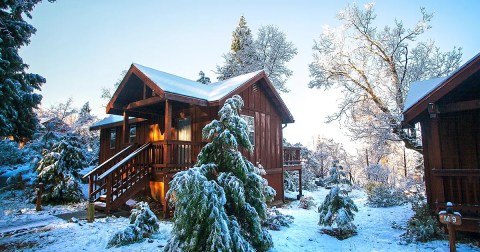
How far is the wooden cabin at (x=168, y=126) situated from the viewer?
953 cm

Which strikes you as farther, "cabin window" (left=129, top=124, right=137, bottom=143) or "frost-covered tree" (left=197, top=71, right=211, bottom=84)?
"frost-covered tree" (left=197, top=71, right=211, bottom=84)

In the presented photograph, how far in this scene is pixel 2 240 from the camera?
6891 millimetres

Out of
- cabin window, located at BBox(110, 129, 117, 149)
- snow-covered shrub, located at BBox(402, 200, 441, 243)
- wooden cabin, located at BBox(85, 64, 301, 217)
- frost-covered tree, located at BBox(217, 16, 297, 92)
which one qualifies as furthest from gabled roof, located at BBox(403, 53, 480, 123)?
frost-covered tree, located at BBox(217, 16, 297, 92)

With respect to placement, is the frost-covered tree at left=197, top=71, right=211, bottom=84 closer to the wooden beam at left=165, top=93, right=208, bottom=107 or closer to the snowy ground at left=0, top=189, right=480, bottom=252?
the wooden beam at left=165, top=93, right=208, bottom=107

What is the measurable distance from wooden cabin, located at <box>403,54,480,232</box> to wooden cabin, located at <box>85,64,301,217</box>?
6.45 meters

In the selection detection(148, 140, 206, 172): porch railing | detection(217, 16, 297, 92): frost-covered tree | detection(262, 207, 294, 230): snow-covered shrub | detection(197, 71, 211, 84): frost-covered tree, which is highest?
detection(217, 16, 297, 92): frost-covered tree

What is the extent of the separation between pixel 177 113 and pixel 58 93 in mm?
19154

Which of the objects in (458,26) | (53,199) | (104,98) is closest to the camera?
(53,199)

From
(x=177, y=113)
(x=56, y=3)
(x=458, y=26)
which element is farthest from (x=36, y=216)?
(x=458, y=26)

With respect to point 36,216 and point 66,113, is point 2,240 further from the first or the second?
point 66,113

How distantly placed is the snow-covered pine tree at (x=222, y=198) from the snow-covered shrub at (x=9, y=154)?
21167 mm

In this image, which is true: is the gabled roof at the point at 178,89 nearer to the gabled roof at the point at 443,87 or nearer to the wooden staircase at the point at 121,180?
the wooden staircase at the point at 121,180

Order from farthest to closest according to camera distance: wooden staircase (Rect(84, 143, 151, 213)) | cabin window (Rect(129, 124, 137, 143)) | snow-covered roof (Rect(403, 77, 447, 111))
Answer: cabin window (Rect(129, 124, 137, 143)) < wooden staircase (Rect(84, 143, 151, 213)) < snow-covered roof (Rect(403, 77, 447, 111))

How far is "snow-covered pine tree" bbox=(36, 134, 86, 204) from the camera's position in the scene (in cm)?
1267
